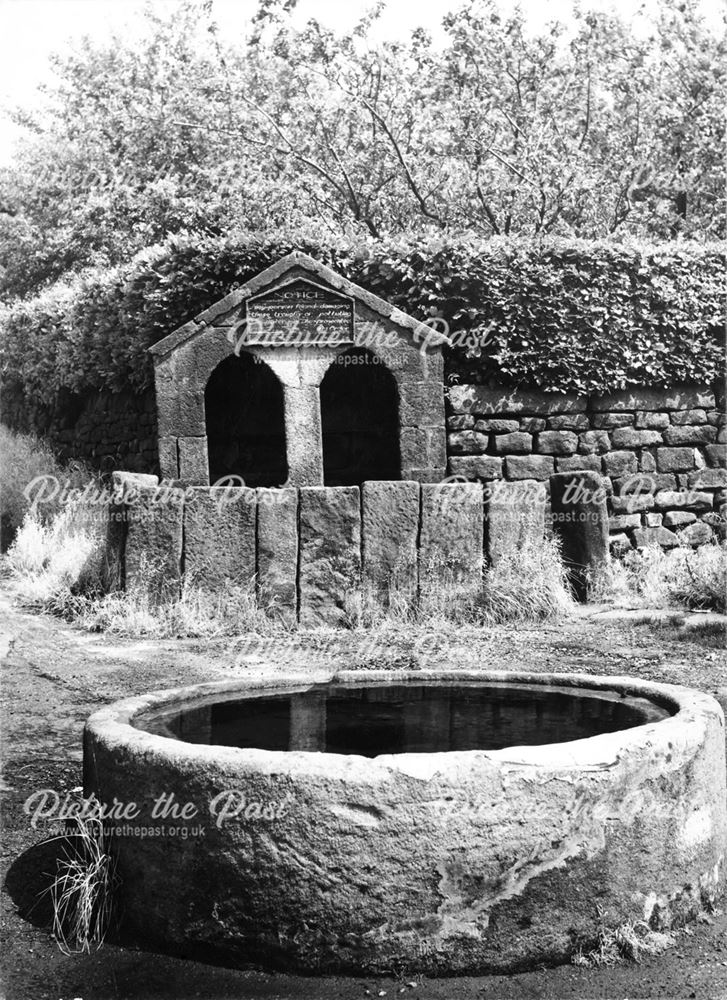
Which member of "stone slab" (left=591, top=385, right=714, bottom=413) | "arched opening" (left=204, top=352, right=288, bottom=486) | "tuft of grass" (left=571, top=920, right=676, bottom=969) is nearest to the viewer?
"tuft of grass" (left=571, top=920, right=676, bottom=969)

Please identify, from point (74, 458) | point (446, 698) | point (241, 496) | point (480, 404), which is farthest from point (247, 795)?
point (74, 458)

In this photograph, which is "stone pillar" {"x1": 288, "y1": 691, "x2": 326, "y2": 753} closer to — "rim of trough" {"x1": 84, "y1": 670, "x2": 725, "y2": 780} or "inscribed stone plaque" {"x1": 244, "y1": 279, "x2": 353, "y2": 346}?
"rim of trough" {"x1": 84, "y1": 670, "x2": 725, "y2": 780}

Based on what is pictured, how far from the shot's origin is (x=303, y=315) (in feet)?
34.0

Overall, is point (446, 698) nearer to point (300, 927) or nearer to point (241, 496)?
point (300, 927)

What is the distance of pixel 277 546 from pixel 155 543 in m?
0.97

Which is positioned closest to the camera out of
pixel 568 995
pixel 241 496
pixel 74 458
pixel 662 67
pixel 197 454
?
pixel 568 995

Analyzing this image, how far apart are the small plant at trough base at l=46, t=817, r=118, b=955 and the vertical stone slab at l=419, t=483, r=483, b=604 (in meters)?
5.27

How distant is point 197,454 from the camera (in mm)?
10156

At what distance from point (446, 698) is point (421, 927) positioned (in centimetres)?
139

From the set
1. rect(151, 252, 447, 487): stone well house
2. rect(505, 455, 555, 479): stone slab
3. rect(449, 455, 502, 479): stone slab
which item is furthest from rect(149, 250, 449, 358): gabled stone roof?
rect(505, 455, 555, 479): stone slab

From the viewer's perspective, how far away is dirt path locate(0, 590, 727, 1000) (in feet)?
9.46

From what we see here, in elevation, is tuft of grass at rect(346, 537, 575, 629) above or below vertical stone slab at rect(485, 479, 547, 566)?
below

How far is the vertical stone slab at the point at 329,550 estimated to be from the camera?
27.3ft

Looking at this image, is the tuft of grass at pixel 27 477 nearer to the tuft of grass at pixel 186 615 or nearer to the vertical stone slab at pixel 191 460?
the vertical stone slab at pixel 191 460
